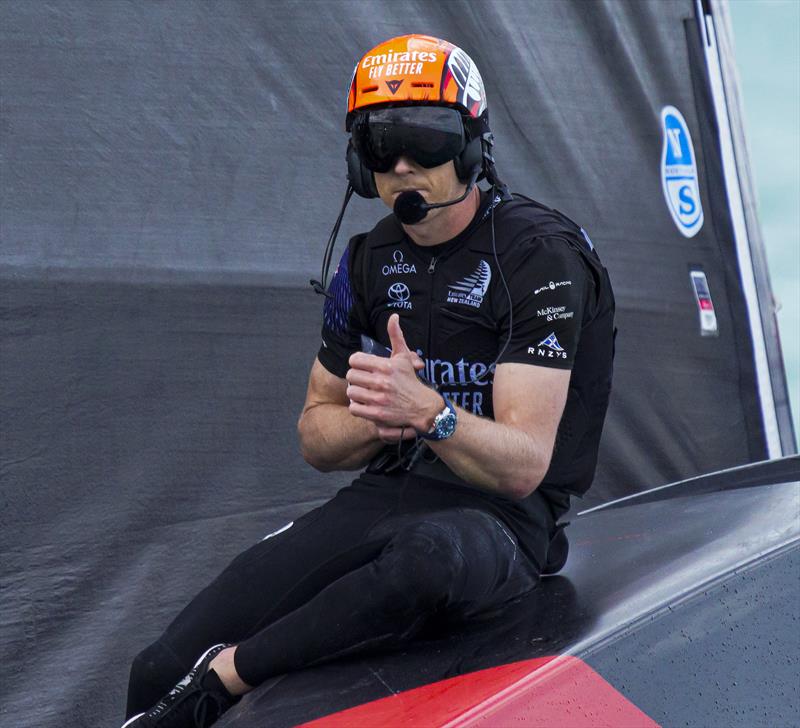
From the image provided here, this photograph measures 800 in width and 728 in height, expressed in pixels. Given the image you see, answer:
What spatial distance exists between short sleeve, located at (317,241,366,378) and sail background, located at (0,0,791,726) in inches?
28.9

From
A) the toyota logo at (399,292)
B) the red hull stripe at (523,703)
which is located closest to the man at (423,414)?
the toyota logo at (399,292)

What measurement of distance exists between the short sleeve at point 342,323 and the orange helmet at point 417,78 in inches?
10.9

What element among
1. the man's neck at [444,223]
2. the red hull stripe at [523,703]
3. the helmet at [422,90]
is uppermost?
the helmet at [422,90]

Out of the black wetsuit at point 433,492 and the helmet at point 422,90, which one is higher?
the helmet at point 422,90

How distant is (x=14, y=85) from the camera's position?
2.45m

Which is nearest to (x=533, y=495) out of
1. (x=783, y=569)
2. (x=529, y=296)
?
(x=529, y=296)

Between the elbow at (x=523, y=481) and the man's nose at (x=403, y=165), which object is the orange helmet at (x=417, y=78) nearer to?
the man's nose at (x=403, y=165)

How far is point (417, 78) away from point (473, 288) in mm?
355

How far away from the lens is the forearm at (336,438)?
71.9 inches

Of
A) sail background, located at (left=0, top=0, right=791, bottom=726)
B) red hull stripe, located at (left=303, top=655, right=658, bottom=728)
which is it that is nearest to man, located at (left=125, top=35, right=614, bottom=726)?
red hull stripe, located at (left=303, top=655, right=658, bottom=728)

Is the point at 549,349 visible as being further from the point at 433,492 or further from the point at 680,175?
the point at 680,175

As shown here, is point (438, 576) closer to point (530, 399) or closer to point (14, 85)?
point (530, 399)

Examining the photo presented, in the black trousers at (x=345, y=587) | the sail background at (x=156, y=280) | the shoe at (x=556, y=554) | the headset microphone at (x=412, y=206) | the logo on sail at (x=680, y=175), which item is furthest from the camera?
the logo on sail at (x=680, y=175)

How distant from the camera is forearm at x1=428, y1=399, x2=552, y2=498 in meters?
1.58
